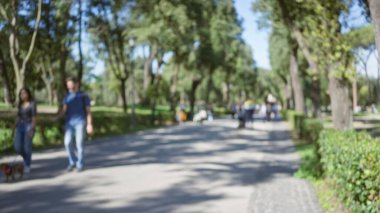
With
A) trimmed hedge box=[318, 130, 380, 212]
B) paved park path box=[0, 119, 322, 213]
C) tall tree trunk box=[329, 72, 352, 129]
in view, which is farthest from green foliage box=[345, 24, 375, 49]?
paved park path box=[0, 119, 322, 213]

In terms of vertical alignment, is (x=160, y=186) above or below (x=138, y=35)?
below

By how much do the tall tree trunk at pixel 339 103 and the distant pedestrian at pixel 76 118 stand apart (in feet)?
17.4

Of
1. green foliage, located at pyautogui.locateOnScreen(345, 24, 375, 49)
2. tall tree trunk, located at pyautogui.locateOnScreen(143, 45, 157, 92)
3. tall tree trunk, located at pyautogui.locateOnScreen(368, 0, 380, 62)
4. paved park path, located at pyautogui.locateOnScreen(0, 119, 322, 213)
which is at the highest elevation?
tall tree trunk, located at pyautogui.locateOnScreen(143, 45, 157, 92)

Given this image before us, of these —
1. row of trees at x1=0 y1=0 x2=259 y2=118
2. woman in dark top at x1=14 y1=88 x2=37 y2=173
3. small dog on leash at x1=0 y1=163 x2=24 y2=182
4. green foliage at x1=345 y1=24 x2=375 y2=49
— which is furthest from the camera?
row of trees at x1=0 y1=0 x2=259 y2=118

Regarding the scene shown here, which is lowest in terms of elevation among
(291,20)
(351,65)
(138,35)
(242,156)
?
(242,156)

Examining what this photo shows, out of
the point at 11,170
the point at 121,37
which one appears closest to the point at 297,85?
the point at 121,37

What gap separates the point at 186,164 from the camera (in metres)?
11.2

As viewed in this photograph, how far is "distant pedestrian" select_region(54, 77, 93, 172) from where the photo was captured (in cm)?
952

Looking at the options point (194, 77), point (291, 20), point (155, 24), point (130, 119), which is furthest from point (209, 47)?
point (291, 20)

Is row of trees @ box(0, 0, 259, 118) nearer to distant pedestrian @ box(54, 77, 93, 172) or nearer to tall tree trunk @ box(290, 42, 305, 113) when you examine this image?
Answer: tall tree trunk @ box(290, 42, 305, 113)

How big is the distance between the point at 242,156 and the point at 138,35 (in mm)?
19714

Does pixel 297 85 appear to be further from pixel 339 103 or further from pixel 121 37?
pixel 339 103

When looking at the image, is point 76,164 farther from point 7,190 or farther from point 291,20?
point 291,20

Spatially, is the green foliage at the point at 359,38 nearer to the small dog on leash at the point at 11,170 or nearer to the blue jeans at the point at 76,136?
the blue jeans at the point at 76,136
